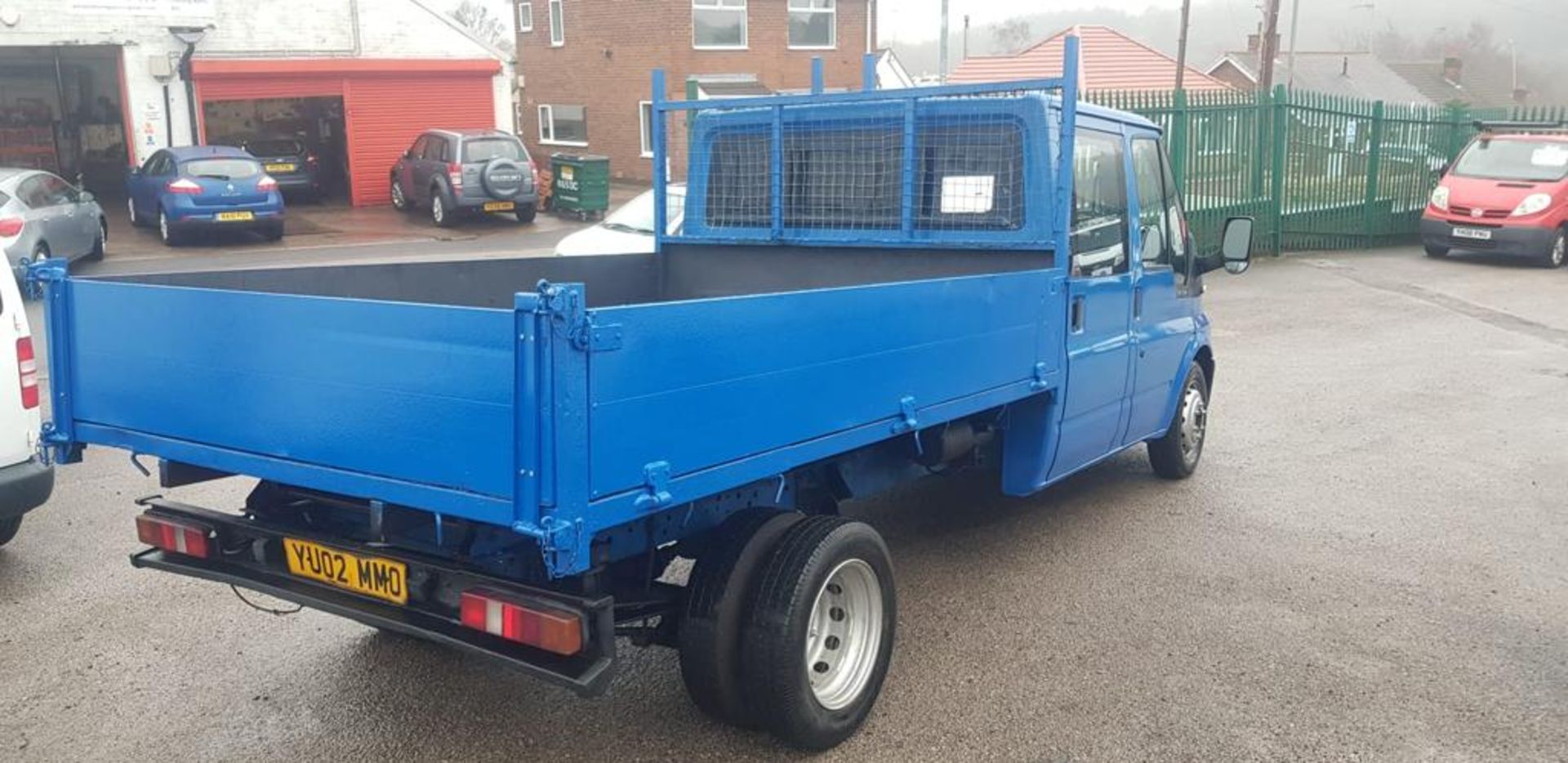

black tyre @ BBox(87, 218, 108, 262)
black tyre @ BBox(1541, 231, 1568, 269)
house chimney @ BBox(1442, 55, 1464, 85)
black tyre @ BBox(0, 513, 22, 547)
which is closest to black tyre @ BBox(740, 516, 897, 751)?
black tyre @ BBox(0, 513, 22, 547)

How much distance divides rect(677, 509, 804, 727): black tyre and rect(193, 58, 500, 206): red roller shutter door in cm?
2434

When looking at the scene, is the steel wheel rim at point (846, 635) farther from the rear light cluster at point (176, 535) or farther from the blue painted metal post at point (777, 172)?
the blue painted metal post at point (777, 172)

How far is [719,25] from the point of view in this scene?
32219mm

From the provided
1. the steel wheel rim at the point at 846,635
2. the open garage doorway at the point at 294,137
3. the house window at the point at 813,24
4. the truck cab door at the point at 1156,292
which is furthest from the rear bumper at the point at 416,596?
the house window at the point at 813,24

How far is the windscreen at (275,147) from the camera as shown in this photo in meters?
26.6

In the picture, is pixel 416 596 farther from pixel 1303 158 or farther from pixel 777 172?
pixel 1303 158

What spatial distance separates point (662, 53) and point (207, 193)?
14.9 m

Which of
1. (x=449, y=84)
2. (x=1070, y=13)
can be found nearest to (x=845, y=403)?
(x=449, y=84)

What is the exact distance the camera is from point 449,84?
27.9 meters

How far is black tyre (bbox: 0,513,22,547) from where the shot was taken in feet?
18.6

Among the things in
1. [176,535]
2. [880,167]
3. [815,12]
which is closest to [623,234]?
[880,167]

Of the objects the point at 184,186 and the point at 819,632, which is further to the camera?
the point at 184,186

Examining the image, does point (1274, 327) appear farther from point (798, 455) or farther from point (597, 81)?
point (597, 81)

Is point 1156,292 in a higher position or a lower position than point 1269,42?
lower
